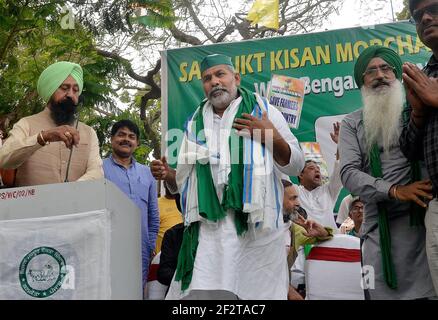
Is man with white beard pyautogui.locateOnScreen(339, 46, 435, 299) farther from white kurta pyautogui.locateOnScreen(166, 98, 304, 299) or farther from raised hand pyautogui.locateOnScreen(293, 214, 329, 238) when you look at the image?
raised hand pyautogui.locateOnScreen(293, 214, 329, 238)

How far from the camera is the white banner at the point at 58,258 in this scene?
2830 mm

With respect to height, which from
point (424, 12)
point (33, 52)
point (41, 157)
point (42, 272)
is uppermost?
point (33, 52)

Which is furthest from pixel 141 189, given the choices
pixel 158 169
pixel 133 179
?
pixel 158 169

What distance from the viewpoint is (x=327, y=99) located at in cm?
621

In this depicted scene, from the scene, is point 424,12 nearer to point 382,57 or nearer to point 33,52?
point 382,57

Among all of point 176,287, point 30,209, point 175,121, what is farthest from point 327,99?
point 30,209

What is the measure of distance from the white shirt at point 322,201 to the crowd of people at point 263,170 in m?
1.35

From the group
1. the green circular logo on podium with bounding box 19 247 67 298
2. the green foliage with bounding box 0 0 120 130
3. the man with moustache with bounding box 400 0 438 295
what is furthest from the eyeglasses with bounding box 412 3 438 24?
the green foliage with bounding box 0 0 120 130

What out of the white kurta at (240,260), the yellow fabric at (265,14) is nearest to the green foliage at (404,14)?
the yellow fabric at (265,14)

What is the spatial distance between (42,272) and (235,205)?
101 cm

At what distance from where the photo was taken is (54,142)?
373 centimetres

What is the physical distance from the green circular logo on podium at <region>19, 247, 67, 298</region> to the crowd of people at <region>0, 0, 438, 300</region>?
0.71 m

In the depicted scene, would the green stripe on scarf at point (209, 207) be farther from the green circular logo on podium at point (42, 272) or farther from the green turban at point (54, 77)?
the green turban at point (54, 77)
